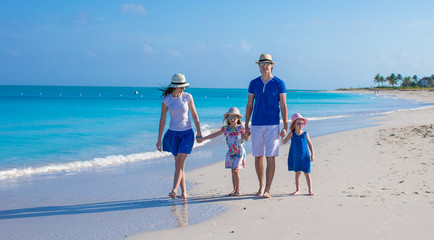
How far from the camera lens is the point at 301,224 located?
419 centimetres

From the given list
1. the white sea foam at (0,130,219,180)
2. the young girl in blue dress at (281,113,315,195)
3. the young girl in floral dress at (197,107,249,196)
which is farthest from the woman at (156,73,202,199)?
the white sea foam at (0,130,219,180)

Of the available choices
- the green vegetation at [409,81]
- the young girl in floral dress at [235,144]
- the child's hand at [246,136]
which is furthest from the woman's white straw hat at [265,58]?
the green vegetation at [409,81]

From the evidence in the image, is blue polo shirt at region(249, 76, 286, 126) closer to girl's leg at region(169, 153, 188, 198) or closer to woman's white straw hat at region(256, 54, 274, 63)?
woman's white straw hat at region(256, 54, 274, 63)

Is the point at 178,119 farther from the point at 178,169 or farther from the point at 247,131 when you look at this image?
the point at 247,131

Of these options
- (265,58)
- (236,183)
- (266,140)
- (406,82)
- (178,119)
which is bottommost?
(236,183)

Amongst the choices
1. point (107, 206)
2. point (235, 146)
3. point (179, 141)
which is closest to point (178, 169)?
point (179, 141)

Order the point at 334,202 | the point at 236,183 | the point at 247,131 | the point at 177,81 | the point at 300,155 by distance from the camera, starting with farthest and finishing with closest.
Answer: the point at 236,183 < the point at 300,155 < the point at 247,131 < the point at 177,81 < the point at 334,202

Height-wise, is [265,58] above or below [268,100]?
above

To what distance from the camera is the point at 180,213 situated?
484 centimetres

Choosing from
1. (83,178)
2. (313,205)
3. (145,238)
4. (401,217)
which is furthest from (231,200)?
(83,178)

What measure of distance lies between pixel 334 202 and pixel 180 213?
1997 millimetres

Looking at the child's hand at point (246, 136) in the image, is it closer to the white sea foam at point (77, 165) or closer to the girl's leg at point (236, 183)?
the girl's leg at point (236, 183)

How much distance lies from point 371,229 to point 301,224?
70cm

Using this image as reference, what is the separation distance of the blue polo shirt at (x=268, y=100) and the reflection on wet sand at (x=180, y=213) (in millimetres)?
1510
